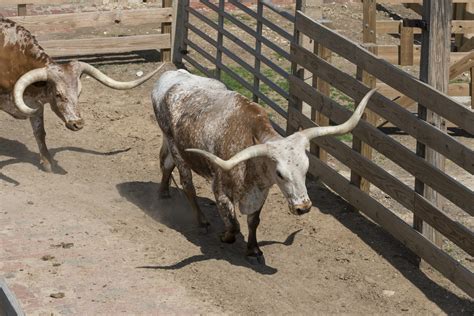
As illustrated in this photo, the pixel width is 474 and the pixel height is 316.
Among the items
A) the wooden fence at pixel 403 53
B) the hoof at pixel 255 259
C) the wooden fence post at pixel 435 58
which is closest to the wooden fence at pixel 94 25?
the wooden fence at pixel 403 53

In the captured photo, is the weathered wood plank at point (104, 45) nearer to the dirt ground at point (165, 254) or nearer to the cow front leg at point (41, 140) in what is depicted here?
the dirt ground at point (165, 254)

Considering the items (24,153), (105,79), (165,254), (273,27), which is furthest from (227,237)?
(24,153)

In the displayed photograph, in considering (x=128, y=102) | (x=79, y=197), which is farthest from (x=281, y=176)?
(x=128, y=102)

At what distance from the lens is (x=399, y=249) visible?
981cm

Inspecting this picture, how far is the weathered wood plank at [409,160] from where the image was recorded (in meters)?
8.59

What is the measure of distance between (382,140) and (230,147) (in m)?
1.51

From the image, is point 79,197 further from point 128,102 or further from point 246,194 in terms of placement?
point 128,102

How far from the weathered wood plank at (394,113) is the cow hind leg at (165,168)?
1.78 meters

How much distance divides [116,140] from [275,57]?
420 cm

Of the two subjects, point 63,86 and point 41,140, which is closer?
point 63,86

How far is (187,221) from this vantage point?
10.3 m

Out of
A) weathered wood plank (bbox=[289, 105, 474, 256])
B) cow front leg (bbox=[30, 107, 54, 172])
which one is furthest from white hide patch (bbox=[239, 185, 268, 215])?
cow front leg (bbox=[30, 107, 54, 172])

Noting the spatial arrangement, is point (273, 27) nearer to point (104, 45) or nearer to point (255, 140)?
point (255, 140)

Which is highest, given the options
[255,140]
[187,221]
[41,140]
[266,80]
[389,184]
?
[255,140]
